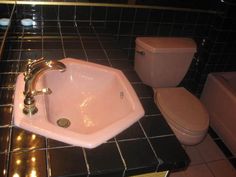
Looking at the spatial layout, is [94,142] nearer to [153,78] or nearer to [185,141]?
[185,141]

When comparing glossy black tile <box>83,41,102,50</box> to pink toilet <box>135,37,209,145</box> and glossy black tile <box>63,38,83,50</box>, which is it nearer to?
glossy black tile <box>63,38,83,50</box>

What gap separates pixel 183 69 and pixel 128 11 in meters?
0.64

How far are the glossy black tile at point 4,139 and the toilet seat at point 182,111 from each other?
1.14 m

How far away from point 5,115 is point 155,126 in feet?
1.89

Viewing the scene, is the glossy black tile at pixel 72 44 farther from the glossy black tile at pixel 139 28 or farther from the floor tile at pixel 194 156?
the floor tile at pixel 194 156

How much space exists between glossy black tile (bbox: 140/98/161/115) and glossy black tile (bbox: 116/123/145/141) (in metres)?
0.11

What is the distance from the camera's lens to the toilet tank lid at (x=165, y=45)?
1790mm

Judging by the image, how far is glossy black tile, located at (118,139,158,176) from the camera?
2.62ft

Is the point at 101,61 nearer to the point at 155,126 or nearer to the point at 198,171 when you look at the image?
the point at 155,126

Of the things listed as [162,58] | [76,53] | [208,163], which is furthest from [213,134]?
[76,53]

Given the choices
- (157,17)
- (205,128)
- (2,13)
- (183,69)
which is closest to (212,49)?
(183,69)

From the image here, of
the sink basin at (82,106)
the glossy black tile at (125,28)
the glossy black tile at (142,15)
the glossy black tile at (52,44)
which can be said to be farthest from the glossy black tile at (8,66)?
the glossy black tile at (142,15)

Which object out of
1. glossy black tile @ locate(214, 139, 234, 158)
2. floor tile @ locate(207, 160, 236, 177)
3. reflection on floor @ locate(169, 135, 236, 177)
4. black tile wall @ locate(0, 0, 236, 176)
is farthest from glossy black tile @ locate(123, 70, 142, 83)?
glossy black tile @ locate(214, 139, 234, 158)

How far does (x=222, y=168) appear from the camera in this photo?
1959mm
